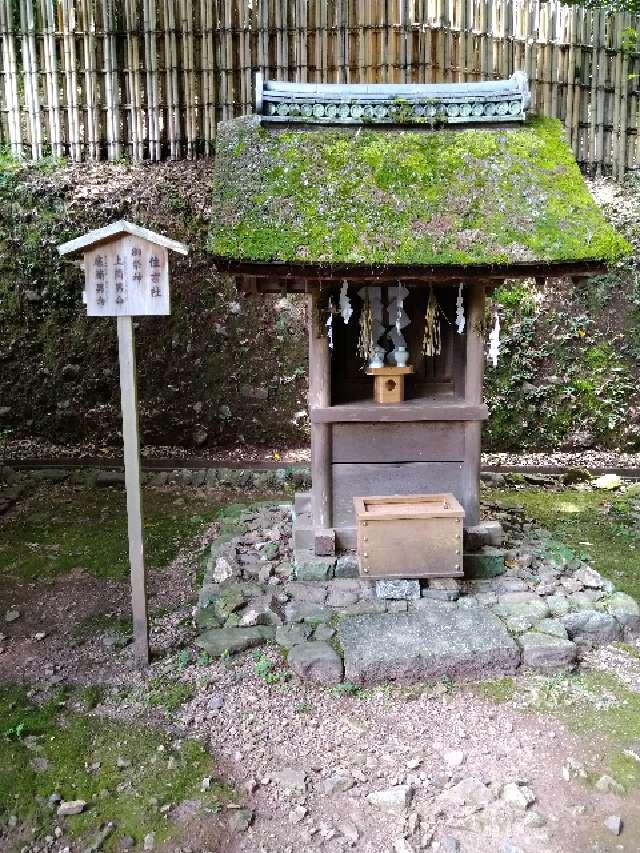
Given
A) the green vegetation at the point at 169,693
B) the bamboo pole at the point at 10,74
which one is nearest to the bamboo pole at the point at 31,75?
the bamboo pole at the point at 10,74

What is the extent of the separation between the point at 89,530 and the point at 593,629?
4889 millimetres

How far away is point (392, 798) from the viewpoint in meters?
3.61

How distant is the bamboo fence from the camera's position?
10.4 meters

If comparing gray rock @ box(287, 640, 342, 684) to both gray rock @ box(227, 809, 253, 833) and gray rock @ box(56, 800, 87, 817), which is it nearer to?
gray rock @ box(227, 809, 253, 833)

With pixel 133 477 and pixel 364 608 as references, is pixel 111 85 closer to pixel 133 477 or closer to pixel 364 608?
pixel 133 477

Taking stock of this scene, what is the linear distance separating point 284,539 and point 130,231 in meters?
3.25

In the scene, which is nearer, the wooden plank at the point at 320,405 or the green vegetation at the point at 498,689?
the green vegetation at the point at 498,689

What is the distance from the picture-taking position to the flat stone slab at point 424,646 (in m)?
4.68

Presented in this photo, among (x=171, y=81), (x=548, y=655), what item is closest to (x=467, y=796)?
(x=548, y=655)

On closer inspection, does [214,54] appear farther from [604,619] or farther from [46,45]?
[604,619]

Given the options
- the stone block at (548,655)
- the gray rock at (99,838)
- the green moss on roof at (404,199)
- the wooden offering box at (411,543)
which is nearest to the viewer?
the gray rock at (99,838)

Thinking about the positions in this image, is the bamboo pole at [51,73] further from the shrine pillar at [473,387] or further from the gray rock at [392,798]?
the gray rock at [392,798]

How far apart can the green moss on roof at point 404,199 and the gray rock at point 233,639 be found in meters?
2.65

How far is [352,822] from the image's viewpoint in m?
3.50
